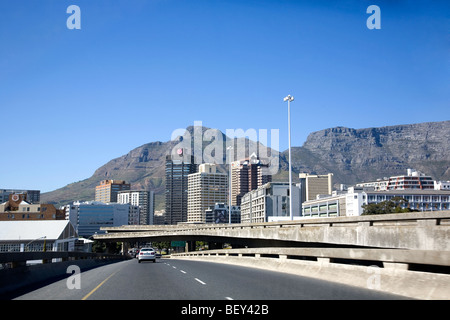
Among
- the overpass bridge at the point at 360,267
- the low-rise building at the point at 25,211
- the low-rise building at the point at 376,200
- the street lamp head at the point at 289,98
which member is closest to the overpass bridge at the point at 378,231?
the overpass bridge at the point at 360,267

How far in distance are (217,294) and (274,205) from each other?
178m

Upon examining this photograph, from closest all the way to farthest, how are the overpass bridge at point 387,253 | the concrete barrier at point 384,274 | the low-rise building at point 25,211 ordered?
1. the concrete barrier at point 384,274
2. the overpass bridge at point 387,253
3. the low-rise building at point 25,211

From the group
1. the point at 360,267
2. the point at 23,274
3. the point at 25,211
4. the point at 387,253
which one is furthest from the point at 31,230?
the point at 387,253

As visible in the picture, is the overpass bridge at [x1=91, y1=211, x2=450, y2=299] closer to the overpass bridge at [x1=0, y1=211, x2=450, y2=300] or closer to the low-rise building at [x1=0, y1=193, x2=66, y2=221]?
the overpass bridge at [x1=0, y1=211, x2=450, y2=300]

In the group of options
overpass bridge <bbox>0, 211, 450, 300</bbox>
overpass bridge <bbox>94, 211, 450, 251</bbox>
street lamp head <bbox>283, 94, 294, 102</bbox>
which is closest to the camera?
overpass bridge <bbox>0, 211, 450, 300</bbox>

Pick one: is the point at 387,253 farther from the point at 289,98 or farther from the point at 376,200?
the point at 376,200

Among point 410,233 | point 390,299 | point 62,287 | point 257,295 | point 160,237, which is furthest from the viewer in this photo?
point 160,237

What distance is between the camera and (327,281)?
15.2 meters

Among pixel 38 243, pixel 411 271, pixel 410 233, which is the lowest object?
pixel 38 243

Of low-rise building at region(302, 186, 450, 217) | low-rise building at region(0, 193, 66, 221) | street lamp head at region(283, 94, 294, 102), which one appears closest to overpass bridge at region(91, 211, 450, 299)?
street lamp head at region(283, 94, 294, 102)

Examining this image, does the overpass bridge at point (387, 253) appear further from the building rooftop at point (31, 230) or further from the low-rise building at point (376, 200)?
the low-rise building at point (376, 200)
